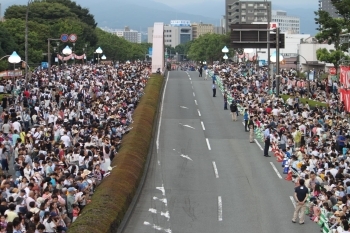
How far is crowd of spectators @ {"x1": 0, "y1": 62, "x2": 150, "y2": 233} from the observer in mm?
20031

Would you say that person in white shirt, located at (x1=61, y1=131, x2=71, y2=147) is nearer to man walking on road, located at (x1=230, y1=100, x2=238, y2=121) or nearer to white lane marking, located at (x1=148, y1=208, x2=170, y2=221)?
white lane marking, located at (x1=148, y1=208, x2=170, y2=221)

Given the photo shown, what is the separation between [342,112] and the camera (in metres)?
48.7

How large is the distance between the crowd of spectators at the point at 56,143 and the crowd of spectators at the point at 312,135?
25.0ft

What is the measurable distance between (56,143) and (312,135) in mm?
14709

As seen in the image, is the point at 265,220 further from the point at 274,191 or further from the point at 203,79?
the point at 203,79

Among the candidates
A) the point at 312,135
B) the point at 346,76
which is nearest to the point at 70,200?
the point at 346,76

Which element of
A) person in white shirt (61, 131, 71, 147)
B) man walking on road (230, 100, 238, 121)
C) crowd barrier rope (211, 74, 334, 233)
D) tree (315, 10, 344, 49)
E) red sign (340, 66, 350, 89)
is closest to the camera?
crowd barrier rope (211, 74, 334, 233)

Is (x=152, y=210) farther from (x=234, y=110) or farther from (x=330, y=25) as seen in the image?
(x=330, y=25)

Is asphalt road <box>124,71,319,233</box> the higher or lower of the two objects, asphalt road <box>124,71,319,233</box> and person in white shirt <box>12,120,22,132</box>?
the lower

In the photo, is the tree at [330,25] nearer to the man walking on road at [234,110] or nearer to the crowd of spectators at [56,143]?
the crowd of spectators at [56,143]

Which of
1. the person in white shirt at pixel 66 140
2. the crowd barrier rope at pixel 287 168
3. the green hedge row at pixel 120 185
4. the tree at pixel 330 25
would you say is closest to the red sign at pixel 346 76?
the crowd barrier rope at pixel 287 168

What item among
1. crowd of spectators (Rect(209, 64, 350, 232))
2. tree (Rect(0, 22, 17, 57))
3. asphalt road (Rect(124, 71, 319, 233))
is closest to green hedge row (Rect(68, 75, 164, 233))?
asphalt road (Rect(124, 71, 319, 233))

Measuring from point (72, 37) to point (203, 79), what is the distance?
55.2 feet

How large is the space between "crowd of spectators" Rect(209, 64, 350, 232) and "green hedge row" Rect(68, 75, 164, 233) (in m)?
6.40
